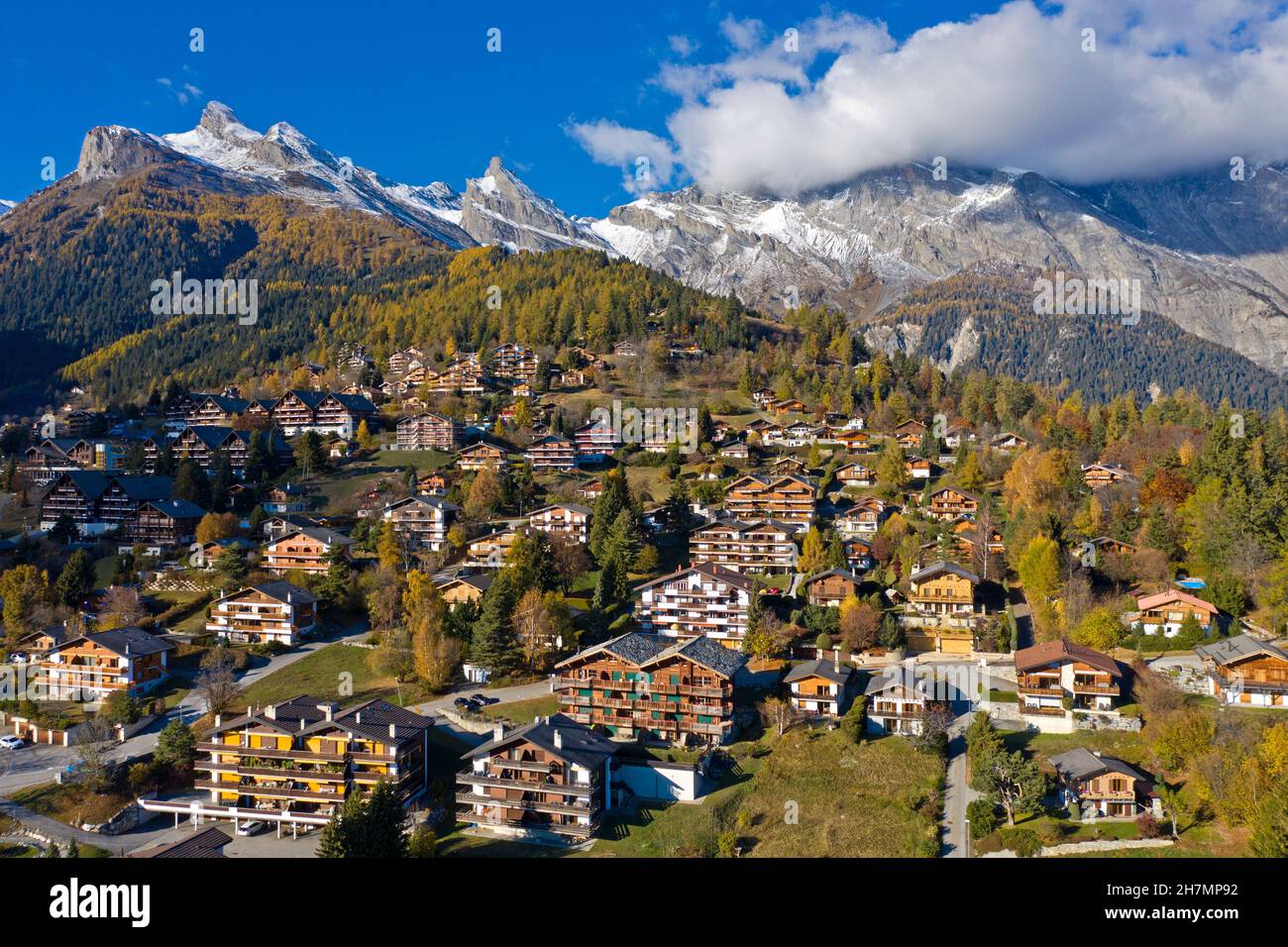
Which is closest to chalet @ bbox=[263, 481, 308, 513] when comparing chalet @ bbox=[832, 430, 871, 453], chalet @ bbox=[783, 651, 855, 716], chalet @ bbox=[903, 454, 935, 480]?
chalet @ bbox=[783, 651, 855, 716]

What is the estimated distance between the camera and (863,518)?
69.3m

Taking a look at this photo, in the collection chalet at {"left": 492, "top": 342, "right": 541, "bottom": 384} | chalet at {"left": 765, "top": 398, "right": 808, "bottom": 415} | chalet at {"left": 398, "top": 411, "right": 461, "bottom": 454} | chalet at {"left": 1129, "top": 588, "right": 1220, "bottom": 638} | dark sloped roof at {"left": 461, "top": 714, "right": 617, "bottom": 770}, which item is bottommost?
dark sloped roof at {"left": 461, "top": 714, "right": 617, "bottom": 770}

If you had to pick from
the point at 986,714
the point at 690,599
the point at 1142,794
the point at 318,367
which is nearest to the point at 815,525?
the point at 690,599

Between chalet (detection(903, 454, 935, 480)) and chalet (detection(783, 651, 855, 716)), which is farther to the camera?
chalet (detection(903, 454, 935, 480))

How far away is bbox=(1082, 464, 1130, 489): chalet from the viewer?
70688 millimetres

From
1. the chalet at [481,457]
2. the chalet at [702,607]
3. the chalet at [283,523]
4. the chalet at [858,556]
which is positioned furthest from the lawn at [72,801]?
the chalet at [481,457]

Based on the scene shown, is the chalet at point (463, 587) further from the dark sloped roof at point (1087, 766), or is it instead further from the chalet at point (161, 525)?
the dark sloped roof at point (1087, 766)

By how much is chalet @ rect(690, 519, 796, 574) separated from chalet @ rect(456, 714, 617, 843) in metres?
27.2

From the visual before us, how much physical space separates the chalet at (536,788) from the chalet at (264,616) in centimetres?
2287

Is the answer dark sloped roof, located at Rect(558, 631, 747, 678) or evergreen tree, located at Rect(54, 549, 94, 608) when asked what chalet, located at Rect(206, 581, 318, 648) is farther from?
dark sloped roof, located at Rect(558, 631, 747, 678)

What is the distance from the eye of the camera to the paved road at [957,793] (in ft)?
105

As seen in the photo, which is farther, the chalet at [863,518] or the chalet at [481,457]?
the chalet at [481,457]

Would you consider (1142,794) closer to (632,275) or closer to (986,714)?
(986,714)

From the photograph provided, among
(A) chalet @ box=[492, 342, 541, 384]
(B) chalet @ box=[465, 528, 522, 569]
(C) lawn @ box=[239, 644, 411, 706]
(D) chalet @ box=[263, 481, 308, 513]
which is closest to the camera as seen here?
(C) lawn @ box=[239, 644, 411, 706]
